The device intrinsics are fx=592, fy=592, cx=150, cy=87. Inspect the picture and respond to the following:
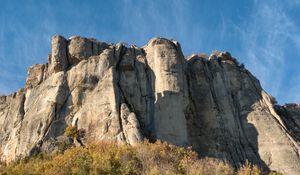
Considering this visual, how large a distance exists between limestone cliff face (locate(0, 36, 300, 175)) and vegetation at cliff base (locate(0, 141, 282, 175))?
3.29m

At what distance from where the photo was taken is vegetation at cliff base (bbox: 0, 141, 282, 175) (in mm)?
38469

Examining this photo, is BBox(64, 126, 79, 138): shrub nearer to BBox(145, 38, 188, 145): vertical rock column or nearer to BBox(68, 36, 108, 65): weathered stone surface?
BBox(145, 38, 188, 145): vertical rock column

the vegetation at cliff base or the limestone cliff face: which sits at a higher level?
the limestone cliff face

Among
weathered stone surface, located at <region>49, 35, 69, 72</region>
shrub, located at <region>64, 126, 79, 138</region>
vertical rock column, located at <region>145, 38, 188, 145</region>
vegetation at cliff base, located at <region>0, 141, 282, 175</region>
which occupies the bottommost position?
vegetation at cliff base, located at <region>0, 141, 282, 175</region>

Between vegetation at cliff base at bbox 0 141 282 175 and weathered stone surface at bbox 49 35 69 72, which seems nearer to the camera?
vegetation at cliff base at bbox 0 141 282 175

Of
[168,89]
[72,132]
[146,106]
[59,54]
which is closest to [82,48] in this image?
[59,54]

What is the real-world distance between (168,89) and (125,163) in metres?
13.4

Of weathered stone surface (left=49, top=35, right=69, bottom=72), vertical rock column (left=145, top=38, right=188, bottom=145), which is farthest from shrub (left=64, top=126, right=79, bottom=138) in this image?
weathered stone surface (left=49, top=35, right=69, bottom=72)

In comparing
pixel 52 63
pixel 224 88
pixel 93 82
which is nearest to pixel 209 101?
pixel 224 88

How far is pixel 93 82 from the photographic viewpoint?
5150 cm

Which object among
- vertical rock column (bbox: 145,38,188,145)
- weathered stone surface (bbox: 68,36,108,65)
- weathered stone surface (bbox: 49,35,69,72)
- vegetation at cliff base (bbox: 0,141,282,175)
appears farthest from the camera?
weathered stone surface (bbox: 68,36,108,65)

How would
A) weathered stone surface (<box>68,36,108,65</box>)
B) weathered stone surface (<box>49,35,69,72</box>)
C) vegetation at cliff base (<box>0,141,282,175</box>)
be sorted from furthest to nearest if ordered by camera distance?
weathered stone surface (<box>68,36,108,65</box>) → weathered stone surface (<box>49,35,69,72</box>) → vegetation at cliff base (<box>0,141,282,175</box>)

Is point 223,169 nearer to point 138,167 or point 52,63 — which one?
point 138,167

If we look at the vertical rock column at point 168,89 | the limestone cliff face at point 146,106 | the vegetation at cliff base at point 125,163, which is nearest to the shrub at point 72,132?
the limestone cliff face at point 146,106
